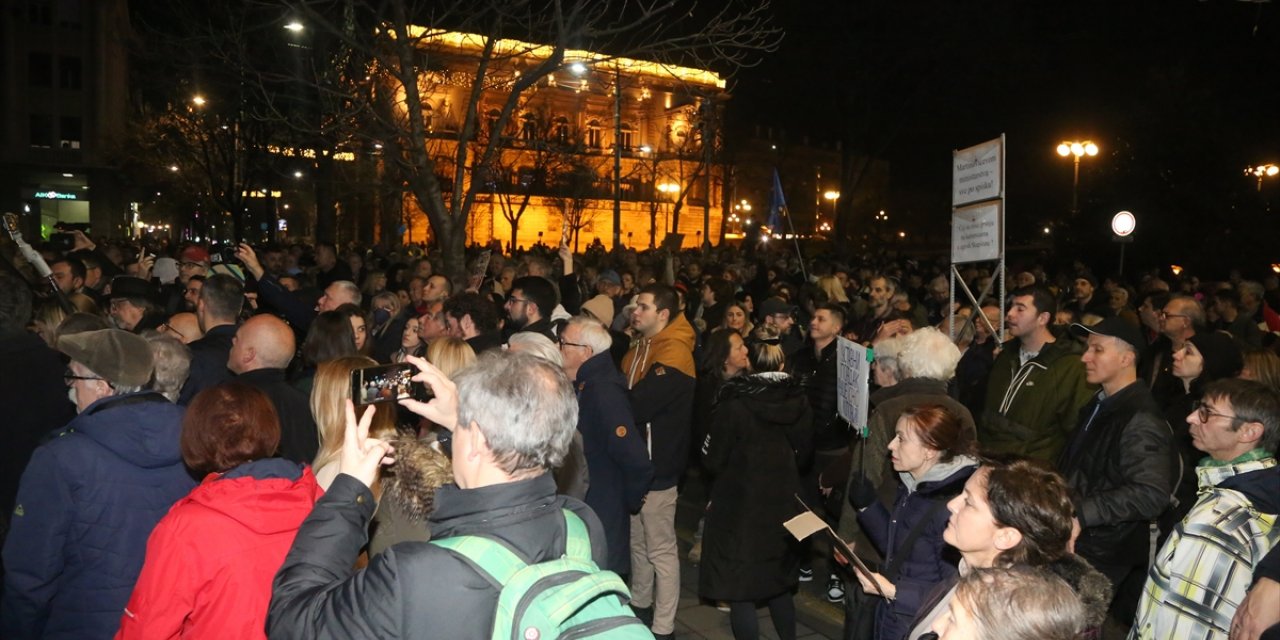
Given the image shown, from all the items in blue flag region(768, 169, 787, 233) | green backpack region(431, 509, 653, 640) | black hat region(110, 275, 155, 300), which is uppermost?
blue flag region(768, 169, 787, 233)

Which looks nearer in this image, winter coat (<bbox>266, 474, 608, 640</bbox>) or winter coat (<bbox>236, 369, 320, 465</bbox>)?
winter coat (<bbox>266, 474, 608, 640</bbox>)

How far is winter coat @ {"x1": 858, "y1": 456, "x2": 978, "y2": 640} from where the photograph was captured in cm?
353

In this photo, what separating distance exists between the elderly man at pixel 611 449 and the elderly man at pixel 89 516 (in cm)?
232

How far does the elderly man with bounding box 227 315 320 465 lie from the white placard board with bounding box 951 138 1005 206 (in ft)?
17.3

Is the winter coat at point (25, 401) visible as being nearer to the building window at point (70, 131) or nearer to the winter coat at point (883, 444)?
the winter coat at point (883, 444)

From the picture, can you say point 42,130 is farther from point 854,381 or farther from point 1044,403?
point 1044,403

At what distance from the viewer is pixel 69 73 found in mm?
53875

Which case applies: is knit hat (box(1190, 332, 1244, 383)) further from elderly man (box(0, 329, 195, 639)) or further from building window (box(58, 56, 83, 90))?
building window (box(58, 56, 83, 90))

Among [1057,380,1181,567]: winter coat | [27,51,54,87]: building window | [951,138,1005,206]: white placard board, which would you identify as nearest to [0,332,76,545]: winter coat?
[1057,380,1181,567]: winter coat

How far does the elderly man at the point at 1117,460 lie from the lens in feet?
13.9

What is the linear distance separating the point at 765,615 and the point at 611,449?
2041 millimetres

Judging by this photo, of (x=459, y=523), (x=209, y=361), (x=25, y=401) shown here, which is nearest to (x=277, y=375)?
(x=209, y=361)

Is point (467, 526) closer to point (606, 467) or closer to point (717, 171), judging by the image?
point (606, 467)

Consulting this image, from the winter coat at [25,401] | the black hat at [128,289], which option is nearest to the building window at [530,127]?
the black hat at [128,289]
